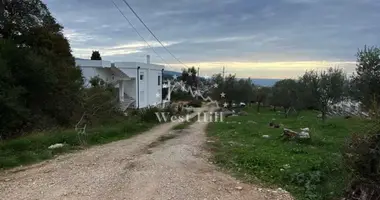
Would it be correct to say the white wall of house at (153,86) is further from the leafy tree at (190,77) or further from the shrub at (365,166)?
the shrub at (365,166)

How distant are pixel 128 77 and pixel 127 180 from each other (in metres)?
32.3

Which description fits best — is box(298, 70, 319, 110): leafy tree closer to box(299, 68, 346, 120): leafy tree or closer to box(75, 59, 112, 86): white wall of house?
box(299, 68, 346, 120): leafy tree

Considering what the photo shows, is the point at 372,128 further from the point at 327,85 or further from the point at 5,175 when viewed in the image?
the point at 327,85

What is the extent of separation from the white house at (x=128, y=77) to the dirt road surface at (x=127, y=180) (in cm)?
2519

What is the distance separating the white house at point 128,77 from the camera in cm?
3431

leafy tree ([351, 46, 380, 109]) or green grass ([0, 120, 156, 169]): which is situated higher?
leafy tree ([351, 46, 380, 109])

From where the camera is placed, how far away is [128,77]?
3788 cm

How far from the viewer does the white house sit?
34.3 meters

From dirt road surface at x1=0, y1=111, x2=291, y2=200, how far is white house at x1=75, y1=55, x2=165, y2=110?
25185mm

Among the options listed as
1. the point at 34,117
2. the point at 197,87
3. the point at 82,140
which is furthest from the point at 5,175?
the point at 197,87

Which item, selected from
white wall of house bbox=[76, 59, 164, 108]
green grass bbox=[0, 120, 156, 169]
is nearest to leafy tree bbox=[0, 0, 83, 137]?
green grass bbox=[0, 120, 156, 169]

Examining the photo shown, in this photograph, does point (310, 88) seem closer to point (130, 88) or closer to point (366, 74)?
point (366, 74)

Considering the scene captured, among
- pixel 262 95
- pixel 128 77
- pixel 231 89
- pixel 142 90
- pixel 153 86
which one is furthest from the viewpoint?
pixel 262 95

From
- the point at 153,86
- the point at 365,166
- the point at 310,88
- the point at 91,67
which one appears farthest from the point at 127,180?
the point at 153,86
